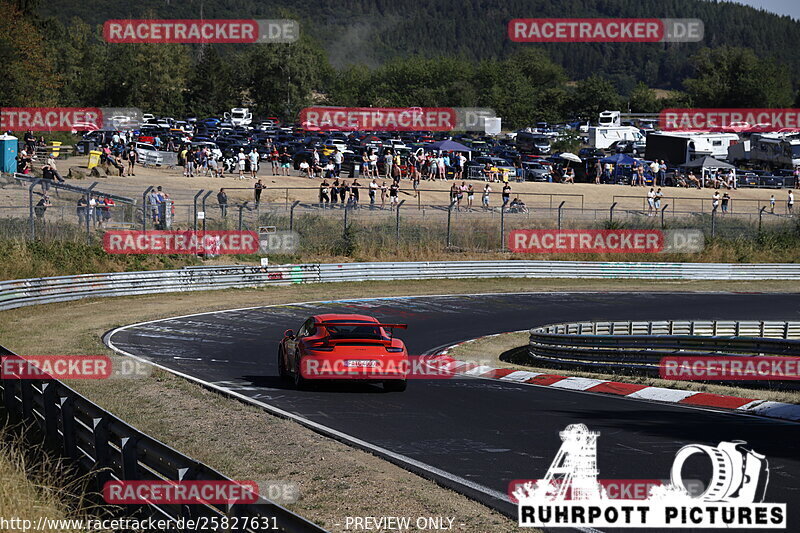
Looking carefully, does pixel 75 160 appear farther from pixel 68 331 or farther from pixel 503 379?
pixel 503 379

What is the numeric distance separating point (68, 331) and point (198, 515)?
18.5 metres

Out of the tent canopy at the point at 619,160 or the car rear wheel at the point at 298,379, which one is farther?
the tent canopy at the point at 619,160

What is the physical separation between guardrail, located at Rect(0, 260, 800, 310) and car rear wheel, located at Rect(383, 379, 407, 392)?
625 inches

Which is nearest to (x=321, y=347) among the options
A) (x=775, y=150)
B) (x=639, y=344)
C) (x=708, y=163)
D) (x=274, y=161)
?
(x=639, y=344)

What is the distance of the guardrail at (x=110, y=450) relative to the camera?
6258 mm

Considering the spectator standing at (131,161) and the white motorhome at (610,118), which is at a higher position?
the white motorhome at (610,118)

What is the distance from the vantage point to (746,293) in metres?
37.9
